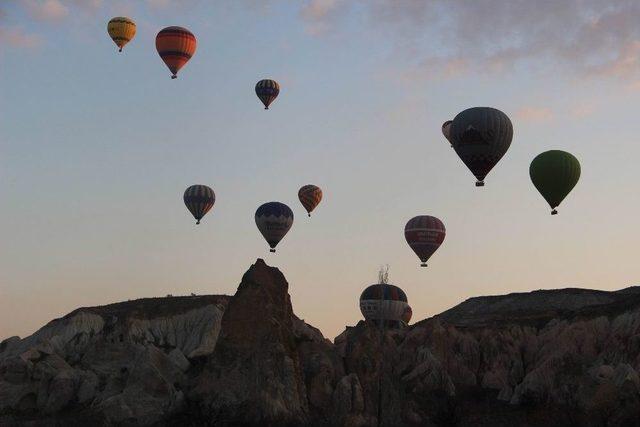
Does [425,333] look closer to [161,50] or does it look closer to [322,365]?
[322,365]

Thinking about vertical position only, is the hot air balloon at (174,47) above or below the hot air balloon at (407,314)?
above

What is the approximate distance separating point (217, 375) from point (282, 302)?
868cm

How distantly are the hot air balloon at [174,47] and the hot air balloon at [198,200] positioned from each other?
13.6 m

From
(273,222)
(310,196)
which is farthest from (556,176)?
(310,196)

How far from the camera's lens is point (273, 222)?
119250 millimetres

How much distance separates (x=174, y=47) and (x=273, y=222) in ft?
66.7

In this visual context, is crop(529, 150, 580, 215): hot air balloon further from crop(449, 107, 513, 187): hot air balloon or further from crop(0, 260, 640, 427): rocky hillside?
crop(0, 260, 640, 427): rocky hillside

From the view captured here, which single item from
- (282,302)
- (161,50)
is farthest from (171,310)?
(282,302)

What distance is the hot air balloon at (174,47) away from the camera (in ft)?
380

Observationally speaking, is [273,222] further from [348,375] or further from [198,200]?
[348,375]

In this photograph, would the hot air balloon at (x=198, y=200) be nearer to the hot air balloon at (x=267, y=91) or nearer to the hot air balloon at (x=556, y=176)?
the hot air balloon at (x=267, y=91)

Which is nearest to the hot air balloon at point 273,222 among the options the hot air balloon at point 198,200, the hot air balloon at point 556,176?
the hot air balloon at point 198,200

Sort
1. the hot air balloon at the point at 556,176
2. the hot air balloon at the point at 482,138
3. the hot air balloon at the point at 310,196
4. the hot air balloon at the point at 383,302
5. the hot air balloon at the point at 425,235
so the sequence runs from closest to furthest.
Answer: the hot air balloon at the point at 482,138 → the hot air balloon at the point at 556,176 → the hot air balloon at the point at 425,235 → the hot air balloon at the point at 383,302 → the hot air balloon at the point at 310,196

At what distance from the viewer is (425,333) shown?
340 ft
